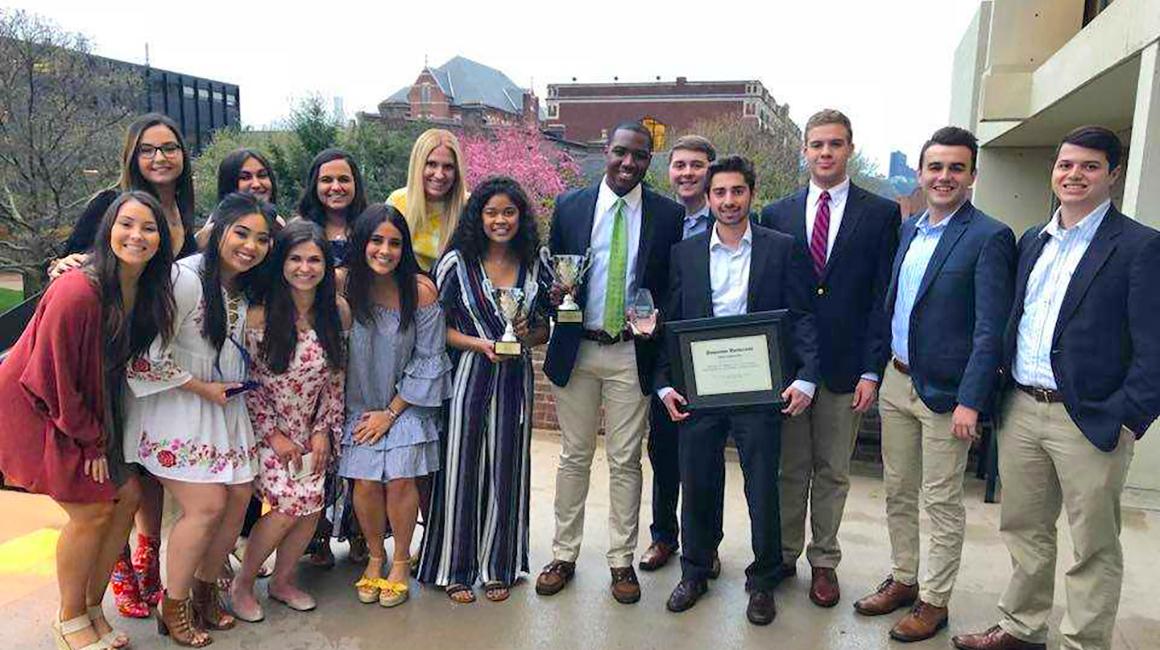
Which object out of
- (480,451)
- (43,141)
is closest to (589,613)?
(480,451)

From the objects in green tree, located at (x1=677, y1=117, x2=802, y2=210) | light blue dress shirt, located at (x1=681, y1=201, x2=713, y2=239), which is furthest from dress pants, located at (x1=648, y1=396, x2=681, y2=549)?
green tree, located at (x1=677, y1=117, x2=802, y2=210)

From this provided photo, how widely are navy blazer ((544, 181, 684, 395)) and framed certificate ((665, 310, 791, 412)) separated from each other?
256mm

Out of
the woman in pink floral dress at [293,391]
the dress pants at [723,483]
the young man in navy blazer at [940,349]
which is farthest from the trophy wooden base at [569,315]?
the young man in navy blazer at [940,349]

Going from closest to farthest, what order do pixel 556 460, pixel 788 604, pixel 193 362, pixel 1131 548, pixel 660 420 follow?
pixel 193 362 < pixel 788 604 < pixel 660 420 < pixel 1131 548 < pixel 556 460

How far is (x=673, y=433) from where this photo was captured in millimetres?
3711

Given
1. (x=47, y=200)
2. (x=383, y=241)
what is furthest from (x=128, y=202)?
(x=47, y=200)

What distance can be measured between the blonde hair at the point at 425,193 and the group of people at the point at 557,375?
11 millimetres

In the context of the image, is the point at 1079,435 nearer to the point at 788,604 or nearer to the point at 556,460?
the point at 788,604

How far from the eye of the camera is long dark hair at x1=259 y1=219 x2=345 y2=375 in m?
3.06

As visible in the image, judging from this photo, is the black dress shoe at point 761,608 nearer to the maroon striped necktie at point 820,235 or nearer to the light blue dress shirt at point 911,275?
the light blue dress shirt at point 911,275

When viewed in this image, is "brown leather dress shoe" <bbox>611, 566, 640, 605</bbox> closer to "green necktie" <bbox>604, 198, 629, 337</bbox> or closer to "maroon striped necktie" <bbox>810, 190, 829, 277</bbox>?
"green necktie" <bbox>604, 198, 629, 337</bbox>

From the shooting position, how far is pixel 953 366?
9.86 feet

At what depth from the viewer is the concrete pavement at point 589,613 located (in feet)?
10.3

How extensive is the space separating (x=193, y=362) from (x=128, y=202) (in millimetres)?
618
